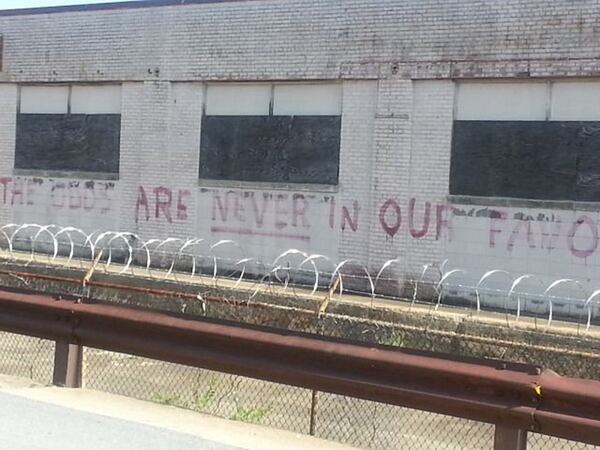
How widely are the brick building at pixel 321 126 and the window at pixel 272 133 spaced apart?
33 mm

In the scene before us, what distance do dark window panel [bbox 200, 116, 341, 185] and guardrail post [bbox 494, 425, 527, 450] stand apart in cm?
974

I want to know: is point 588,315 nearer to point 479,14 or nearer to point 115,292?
point 479,14

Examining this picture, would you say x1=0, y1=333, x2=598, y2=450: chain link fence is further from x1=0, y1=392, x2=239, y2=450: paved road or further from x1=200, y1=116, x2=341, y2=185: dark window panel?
x1=200, y1=116, x2=341, y2=185: dark window panel

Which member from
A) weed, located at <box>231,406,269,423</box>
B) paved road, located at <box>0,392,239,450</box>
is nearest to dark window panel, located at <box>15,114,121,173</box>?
weed, located at <box>231,406,269,423</box>

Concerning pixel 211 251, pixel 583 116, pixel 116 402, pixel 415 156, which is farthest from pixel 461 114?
pixel 116 402

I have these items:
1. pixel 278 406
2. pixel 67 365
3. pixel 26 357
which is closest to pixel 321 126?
pixel 26 357

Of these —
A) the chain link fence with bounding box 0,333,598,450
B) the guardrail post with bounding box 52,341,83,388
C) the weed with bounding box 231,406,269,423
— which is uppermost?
the guardrail post with bounding box 52,341,83,388

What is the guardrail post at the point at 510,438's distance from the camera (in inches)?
197

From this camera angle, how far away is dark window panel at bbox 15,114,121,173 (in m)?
17.2

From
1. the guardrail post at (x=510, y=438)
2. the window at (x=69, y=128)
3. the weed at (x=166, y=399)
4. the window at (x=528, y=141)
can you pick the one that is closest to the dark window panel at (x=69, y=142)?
the window at (x=69, y=128)

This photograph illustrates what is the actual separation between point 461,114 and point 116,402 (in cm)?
867

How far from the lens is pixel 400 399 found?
5359 mm

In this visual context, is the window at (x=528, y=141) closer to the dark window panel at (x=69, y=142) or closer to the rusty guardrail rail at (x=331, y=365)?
the dark window panel at (x=69, y=142)

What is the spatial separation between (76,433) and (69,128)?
42.8 feet
